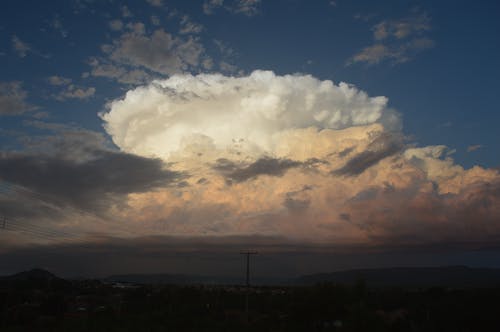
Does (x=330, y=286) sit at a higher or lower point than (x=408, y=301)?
higher

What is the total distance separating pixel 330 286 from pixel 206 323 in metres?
23.8

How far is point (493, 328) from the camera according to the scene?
6191 cm

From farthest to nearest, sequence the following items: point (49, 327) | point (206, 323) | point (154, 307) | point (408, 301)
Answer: point (408, 301), point (154, 307), point (206, 323), point (49, 327)

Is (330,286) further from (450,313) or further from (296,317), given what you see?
(450,313)

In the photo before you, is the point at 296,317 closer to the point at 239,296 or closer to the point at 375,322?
the point at 375,322

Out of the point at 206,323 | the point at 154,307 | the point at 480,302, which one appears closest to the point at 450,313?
the point at 480,302

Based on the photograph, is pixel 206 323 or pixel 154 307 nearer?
pixel 206 323

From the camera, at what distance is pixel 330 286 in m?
64.3

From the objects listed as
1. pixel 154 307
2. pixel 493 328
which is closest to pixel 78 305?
pixel 154 307

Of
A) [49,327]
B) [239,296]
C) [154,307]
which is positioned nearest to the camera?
[49,327]

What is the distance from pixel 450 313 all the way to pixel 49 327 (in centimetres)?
7339

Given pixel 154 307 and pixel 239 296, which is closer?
pixel 154 307

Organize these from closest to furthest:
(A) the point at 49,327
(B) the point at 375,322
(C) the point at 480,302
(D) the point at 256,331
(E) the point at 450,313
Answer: (B) the point at 375,322 → (D) the point at 256,331 → (A) the point at 49,327 → (E) the point at 450,313 → (C) the point at 480,302

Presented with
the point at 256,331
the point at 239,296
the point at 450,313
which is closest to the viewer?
the point at 256,331
